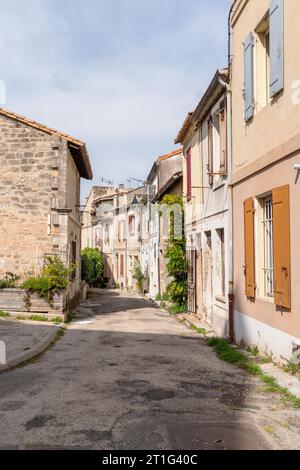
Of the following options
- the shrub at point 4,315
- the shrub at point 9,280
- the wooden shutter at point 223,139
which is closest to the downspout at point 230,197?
the wooden shutter at point 223,139

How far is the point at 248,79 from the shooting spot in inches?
337

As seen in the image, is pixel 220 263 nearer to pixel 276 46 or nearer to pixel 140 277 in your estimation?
pixel 276 46

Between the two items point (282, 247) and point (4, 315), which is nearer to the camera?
point (282, 247)

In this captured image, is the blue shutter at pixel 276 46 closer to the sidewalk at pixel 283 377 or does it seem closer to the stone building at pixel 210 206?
the stone building at pixel 210 206

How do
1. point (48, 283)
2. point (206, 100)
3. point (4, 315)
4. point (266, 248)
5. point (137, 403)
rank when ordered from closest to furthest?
Answer: point (137, 403) < point (266, 248) < point (206, 100) < point (4, 315) < point (48, 283)

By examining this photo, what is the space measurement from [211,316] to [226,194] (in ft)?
11.3

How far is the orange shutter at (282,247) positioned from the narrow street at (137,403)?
1302mm

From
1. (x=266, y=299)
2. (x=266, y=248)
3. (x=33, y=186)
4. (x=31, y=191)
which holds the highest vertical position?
(x=33, y=186)

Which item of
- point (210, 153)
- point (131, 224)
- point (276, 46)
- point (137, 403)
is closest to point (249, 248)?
point (276, 46)

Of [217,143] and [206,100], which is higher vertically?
[206,100]

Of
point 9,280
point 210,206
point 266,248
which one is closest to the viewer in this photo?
point 266,248

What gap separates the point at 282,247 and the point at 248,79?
3.42 meters
